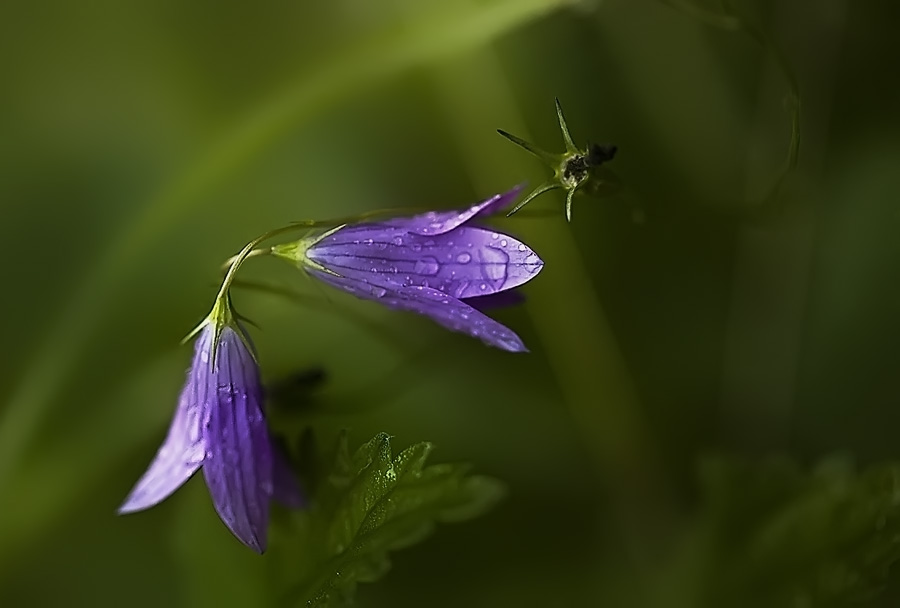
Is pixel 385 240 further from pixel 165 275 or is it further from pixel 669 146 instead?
pixel 669 146

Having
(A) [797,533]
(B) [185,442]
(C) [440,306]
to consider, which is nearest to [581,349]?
(A) [797,533]

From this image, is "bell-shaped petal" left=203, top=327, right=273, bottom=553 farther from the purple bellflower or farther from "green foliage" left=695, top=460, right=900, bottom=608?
"green foliage" left=695, top=460, right=900, bottom=608

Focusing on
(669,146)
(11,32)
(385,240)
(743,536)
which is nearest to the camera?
(385,240)

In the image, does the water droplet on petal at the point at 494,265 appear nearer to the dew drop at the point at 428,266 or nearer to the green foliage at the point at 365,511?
the dew drop at the point at 428,266

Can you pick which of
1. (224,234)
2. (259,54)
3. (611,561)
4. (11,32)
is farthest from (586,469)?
(11,32)

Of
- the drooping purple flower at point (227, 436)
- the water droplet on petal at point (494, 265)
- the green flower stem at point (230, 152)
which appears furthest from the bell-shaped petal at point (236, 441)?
the green flower stem at point (230, 152)

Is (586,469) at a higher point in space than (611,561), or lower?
higher

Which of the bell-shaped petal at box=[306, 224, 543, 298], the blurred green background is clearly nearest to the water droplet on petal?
the bell-shaped petal at box=[306, 224, 543, 298]
